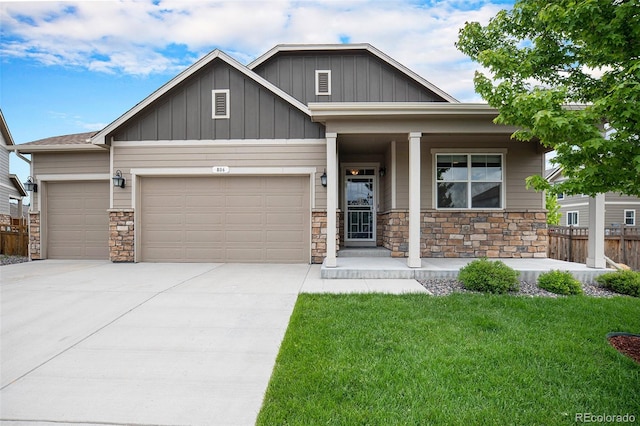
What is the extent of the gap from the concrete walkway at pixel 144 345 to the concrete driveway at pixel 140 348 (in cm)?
1

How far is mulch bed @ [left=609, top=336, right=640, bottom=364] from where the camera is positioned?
3.03 metres

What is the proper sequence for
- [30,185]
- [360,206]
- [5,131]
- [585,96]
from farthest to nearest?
[5,131]
[360,206]
[30,185]
[585,96]

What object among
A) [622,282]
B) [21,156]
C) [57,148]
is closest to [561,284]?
[622,282]

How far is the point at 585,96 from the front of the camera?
15.3ft

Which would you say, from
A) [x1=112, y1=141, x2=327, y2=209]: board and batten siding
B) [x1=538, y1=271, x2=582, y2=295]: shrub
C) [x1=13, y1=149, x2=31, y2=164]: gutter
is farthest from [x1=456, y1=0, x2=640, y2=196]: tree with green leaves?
[x1=13, y1=149, x2=31, y2=164]: gutter

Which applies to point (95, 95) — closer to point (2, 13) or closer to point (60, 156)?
point (60, 156)

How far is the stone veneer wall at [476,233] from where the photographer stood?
25.8ft

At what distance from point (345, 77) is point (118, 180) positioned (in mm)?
7476

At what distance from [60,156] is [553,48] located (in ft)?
39.0

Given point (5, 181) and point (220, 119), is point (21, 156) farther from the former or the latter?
point (5, 181)

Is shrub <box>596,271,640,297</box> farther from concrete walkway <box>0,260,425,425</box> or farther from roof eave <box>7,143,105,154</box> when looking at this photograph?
roof eave <box>7,143,105,154</box>

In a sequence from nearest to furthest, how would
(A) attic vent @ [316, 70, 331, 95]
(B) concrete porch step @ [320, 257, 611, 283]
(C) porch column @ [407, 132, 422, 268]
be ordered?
(B) concrete porch step @ [320, 257, 611, 283], (C) porch column @ [407, 132, 422, 268], (A) attic vent @ [316, 70, 331, 95]

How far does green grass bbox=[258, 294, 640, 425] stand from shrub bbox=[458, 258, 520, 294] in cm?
82

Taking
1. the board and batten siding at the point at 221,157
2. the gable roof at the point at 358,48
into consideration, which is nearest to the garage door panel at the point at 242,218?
the board and batten siding at the point at 221,157
